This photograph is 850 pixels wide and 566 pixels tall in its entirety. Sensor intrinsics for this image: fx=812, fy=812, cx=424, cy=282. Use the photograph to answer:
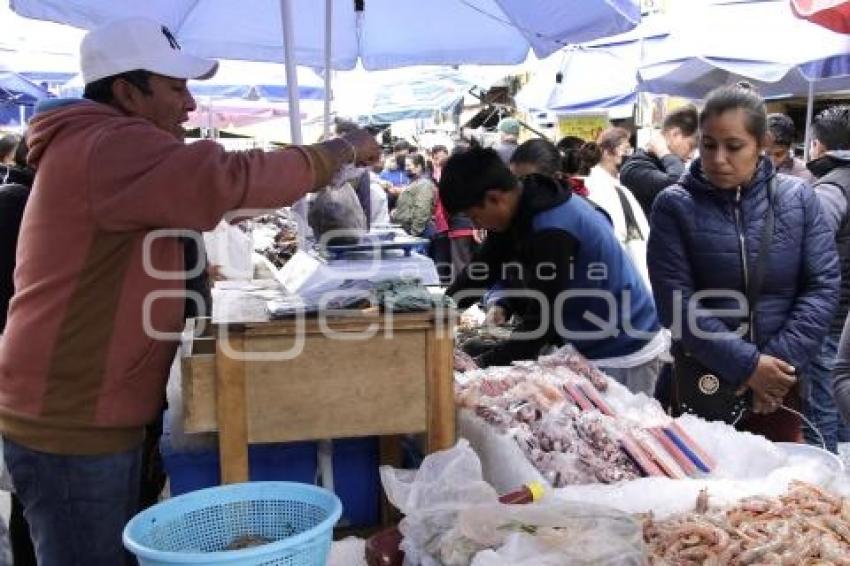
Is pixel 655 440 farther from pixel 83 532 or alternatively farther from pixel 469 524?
pixel 83 532

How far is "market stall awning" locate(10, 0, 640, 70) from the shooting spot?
12.2 ft

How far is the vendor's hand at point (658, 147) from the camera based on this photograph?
18.8 ft

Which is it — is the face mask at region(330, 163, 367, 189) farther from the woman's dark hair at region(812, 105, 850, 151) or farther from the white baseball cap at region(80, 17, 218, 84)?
the woman's dark hair at region(812, 105, 850, 151)

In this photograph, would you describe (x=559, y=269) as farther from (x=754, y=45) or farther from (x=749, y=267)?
(x=754, y=45)

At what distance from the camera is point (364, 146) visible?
217cm

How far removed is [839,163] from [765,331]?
1918mm

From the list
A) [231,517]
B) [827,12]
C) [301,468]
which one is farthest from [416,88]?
[231,517]

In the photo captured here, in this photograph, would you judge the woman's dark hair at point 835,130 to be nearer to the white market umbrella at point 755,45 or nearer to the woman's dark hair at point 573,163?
the white market umbrella at point 755,45

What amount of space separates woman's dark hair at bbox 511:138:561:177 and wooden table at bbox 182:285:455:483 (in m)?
2.93

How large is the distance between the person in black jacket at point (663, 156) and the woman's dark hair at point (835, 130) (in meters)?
1.19

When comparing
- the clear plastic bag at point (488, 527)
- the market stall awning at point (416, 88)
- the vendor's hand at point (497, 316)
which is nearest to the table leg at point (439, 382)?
the clear plastic bag at point (488, 527)

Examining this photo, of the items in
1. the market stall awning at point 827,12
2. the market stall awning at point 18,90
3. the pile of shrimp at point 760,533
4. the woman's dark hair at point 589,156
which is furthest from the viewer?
the market stall awning at point 18,90

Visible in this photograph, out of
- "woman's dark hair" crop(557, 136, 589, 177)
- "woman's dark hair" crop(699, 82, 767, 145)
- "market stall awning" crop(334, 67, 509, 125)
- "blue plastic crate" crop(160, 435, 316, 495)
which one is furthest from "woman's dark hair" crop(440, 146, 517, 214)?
"market stall awning" crop(334, 67, 509, 125)

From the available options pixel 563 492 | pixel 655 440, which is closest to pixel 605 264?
pixel 655 440
